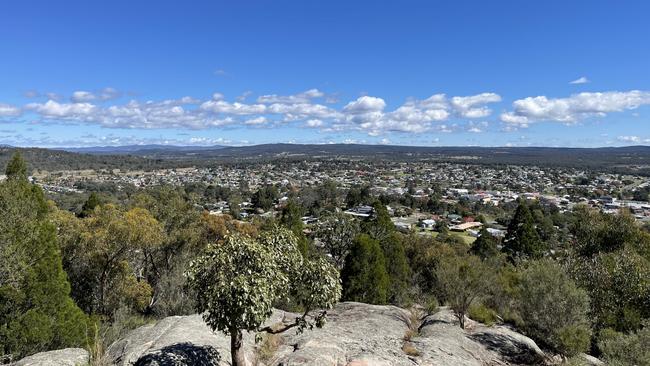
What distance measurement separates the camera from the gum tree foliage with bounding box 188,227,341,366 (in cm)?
914

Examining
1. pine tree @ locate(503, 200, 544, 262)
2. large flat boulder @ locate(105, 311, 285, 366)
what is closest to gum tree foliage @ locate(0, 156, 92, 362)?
large flat boulder @ locate(105, 311, 285, 366)

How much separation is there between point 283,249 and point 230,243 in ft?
Answer: 5.01

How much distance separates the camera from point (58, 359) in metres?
11.4

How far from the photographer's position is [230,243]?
32.6ft

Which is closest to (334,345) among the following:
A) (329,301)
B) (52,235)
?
(329,301)

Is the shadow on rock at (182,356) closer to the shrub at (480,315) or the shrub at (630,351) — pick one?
the shrub at (630,351)

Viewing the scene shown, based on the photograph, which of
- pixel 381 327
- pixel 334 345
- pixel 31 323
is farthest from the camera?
pixel 381 327

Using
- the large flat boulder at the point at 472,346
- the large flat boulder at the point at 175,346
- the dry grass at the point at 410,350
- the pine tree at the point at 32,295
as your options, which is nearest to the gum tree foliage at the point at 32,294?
the pine tree at the point at 32,295

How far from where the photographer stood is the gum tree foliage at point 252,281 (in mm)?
9141

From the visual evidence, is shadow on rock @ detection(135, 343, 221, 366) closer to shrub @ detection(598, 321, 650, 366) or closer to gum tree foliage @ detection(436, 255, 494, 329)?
shrub @ detection(598, 321, 650, 366)

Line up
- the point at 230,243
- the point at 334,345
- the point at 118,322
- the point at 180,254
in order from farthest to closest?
the point at 180,254 → the point at 118,322 → the point at 334,345 → the point at 230,243

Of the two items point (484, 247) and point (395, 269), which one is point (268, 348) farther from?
point (484, 247)

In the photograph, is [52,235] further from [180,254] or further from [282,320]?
[180,254]

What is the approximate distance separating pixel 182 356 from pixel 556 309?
1448 cm
